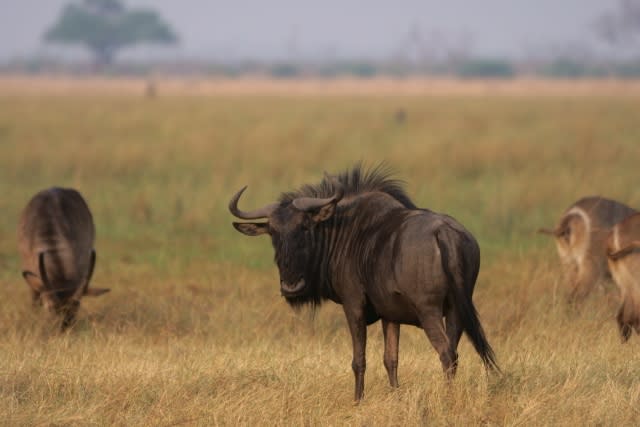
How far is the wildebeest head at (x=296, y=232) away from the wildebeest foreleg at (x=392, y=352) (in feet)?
1.62

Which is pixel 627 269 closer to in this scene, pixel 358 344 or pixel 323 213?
pixel 358 344

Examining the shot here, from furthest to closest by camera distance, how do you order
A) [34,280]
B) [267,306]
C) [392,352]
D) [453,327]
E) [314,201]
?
[267,306] → [34,280] → [392,352] → [314,201] → [453,327]

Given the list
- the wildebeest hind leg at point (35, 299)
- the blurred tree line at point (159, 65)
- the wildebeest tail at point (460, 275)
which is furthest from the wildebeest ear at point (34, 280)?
the blurred tree line at point (159, 65)

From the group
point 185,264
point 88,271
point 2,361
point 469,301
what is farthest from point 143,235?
point 469,301

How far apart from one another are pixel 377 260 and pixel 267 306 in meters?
2.96

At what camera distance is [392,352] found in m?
5.51

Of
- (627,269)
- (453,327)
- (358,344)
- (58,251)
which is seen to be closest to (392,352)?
(358,344)

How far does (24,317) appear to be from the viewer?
7547 millimetres

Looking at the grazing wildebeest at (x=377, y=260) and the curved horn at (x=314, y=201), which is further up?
the curved horn at (x=314, y=201)

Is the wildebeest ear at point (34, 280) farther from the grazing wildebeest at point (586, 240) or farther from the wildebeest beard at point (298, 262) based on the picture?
the grazing wildebeest at point (586, 240)

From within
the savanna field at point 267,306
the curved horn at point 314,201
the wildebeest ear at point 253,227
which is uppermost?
the curved horn at point 314,201

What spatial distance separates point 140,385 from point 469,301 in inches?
72.7

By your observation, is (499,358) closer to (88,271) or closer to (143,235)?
(88,271)

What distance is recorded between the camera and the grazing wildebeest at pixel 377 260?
4973mm
